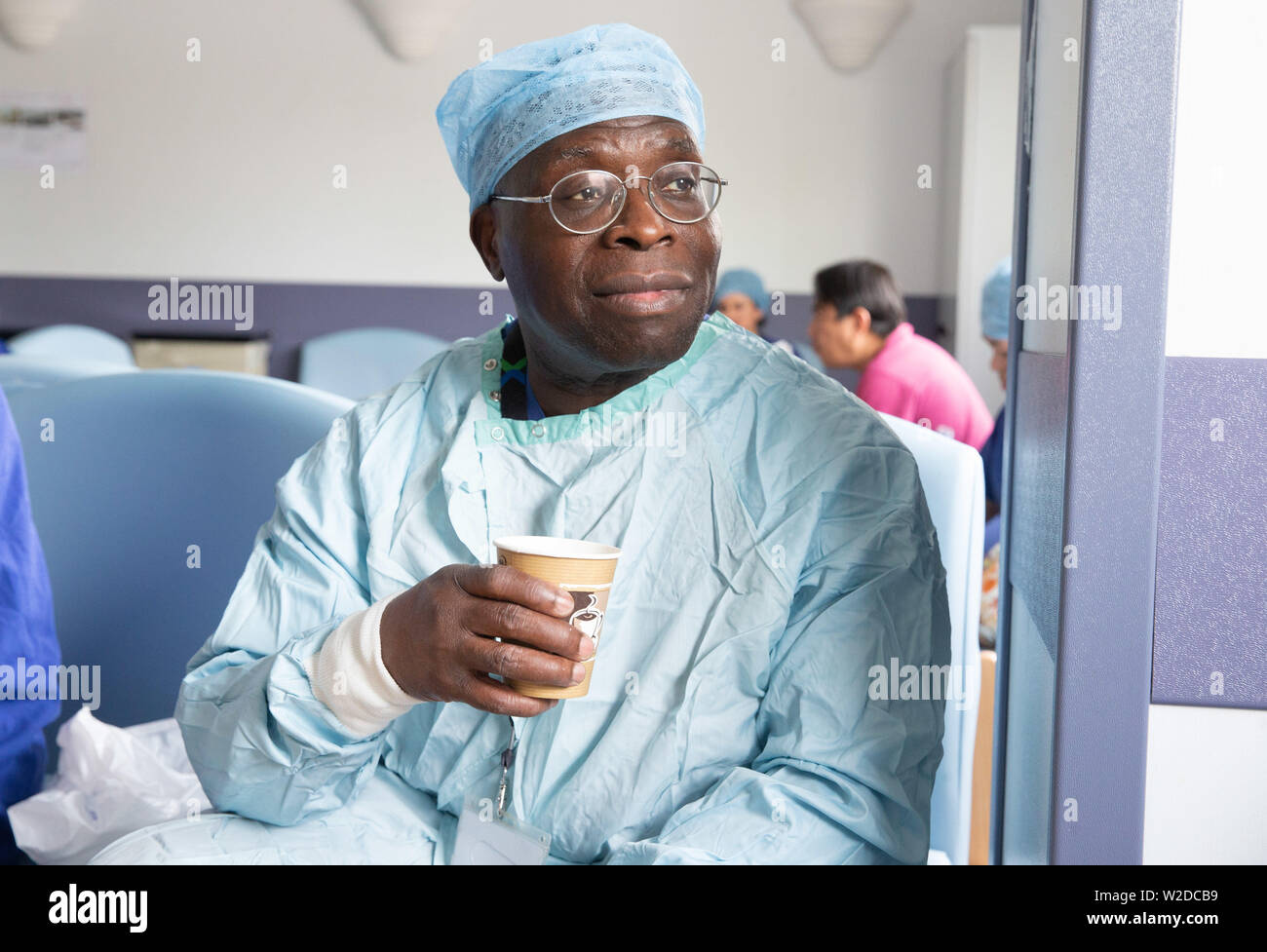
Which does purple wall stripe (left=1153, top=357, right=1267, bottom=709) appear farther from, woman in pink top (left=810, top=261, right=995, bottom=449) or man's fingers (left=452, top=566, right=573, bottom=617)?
woman in pink top (left=810, top=261, right=995, bottom=449)

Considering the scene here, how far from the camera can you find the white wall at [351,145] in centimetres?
626

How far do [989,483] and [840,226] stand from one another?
11.7 feet

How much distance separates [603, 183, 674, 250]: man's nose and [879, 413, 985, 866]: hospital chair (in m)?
0.44

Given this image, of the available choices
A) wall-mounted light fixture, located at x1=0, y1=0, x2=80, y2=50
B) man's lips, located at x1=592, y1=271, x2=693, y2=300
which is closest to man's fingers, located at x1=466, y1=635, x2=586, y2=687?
man's lips, located at x1=592, y1=271, x2=693, y2=300

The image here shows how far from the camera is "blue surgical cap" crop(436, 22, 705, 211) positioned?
1.22 meters

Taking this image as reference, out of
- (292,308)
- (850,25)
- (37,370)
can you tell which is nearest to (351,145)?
(292,308)

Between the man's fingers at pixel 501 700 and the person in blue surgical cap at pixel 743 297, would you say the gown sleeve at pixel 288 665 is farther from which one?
the person in blue surgical cap at pixel 743 297

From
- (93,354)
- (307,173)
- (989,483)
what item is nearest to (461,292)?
(307,173)

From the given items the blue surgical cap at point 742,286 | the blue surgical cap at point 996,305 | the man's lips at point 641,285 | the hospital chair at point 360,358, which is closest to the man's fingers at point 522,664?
the man's lips at point 641,285

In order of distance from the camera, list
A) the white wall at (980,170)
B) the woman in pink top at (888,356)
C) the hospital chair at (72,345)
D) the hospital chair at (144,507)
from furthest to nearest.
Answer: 1. the white wall at (980,170)
2. the hospital chair at (72,345)
3. the woman in pink top at (888,356)
4. the hospital chair at (144,507)

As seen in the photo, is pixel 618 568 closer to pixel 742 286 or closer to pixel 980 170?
pixel 742 286

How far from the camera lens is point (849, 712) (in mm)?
1093

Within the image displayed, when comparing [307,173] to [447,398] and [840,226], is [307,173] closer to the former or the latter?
[840,226]

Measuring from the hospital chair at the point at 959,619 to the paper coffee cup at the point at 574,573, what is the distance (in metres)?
0.52
